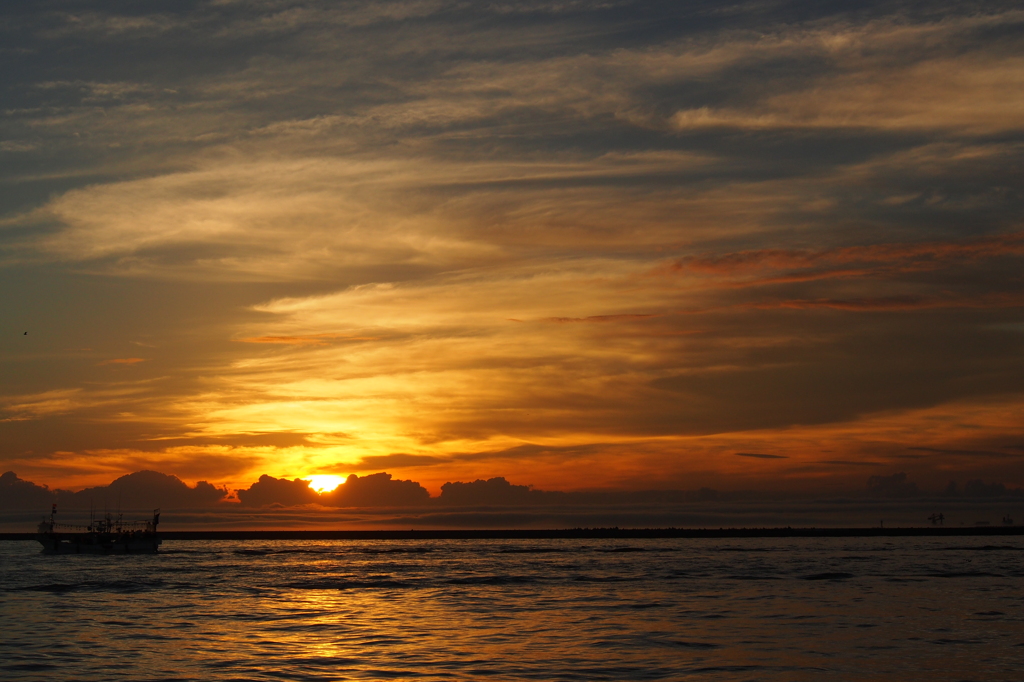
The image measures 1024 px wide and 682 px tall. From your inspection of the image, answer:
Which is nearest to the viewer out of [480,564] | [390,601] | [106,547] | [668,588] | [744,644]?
[744,644]

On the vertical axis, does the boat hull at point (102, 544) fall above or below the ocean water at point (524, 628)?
below

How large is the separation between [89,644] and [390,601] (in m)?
32.2

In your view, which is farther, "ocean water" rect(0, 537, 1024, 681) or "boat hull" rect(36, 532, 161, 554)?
"boat hull" rect(36, 532, 161, 554)

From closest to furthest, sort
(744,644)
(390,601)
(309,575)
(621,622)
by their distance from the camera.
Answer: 1. (744,644)
2. (621,622)
3. (390,601)
4. (309,575)

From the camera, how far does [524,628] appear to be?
55094mm

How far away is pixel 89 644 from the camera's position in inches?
1938

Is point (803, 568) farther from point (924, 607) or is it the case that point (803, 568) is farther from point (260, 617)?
point (260, 617)

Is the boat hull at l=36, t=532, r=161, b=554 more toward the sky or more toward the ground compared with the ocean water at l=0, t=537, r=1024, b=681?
more toward the ground

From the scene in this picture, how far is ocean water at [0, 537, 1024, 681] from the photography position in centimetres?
3959

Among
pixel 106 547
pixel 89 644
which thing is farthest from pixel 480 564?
pixel 89 644

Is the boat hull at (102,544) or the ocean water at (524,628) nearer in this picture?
the ocean water at (524,628)

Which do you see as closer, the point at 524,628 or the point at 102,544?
the point at 524,628

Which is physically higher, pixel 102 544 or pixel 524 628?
pixel 524 628

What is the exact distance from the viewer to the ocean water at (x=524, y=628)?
39.6 metres
